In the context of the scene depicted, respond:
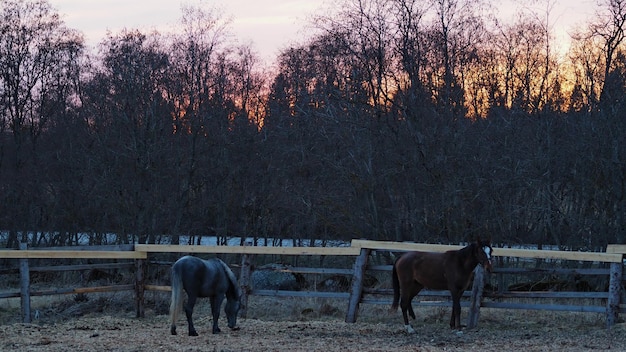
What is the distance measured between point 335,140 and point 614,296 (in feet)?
40.4

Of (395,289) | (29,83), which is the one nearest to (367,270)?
(395,289)

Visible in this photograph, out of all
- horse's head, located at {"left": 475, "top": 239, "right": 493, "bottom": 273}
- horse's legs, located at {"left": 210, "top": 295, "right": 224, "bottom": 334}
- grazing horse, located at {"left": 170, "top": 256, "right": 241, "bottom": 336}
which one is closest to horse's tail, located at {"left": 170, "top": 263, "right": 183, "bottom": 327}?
grazing horse, located at {"left": 170, "top": 256, "right": 241, "bottom": 336}

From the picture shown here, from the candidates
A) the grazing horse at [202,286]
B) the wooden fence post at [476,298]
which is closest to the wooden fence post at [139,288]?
the grazing horse at [202,286]

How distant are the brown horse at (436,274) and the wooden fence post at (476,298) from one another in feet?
0.74

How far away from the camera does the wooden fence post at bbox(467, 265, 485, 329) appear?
37.3 feet

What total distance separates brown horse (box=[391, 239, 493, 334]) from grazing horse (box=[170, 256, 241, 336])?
7.73 ft

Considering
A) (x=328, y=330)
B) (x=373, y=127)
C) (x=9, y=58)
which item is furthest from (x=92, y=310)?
(x=9, y=58)

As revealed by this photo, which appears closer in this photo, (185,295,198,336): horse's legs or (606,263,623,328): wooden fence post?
(185,295,198,336): horse's legs

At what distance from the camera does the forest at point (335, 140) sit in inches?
792

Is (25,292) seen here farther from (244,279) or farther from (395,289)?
(395,289)

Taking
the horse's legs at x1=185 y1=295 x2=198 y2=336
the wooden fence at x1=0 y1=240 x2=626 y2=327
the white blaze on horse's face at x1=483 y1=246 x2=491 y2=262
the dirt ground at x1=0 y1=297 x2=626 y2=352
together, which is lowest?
the dirt ground at x1=0 y1=297 x2=626 y2=352

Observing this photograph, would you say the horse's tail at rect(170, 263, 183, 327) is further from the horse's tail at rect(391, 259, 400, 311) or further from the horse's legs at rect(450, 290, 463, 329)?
the horse's legs at rect(450, 290, 463, 329)

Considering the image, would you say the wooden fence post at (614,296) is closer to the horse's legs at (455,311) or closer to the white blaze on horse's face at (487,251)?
the white blaze on horse's face at (487,251)

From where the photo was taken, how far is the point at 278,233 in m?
27.5
